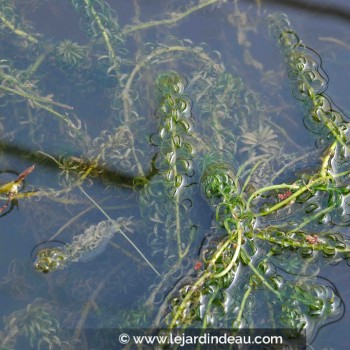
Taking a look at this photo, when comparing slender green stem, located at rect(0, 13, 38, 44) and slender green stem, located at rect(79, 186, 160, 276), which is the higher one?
slender green stem, located at rect(0, 13, 38, 44)

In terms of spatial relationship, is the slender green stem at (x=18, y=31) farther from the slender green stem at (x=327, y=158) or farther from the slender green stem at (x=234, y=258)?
the slender green stem at (x=327, y=158)

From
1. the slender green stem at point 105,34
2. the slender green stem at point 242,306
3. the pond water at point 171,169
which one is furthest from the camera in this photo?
the slender green stem at point 105,34

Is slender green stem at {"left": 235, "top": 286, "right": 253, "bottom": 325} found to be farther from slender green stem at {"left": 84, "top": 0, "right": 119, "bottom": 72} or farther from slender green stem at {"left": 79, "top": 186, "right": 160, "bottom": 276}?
slender green stem at {"left": 84, "top": 0, "right": 119, "bottom": 72}

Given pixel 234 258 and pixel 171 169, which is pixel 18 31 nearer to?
pixel 171 169

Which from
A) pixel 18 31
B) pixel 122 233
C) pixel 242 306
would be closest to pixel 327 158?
pixel 242 306

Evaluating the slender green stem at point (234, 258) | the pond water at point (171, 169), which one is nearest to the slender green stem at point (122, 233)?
the pond water at point (171, 169)

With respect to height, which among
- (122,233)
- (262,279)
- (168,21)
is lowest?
(122,233)

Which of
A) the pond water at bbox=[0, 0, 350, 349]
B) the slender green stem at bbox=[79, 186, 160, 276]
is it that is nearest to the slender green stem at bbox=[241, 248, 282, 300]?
the pond water at bbox=[0, 0, 350, 349]

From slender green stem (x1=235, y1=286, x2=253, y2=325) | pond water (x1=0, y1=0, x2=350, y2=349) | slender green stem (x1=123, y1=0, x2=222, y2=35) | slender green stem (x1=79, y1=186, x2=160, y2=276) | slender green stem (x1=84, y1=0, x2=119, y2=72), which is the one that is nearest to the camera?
slender green stem (x1=235, y1=286, x2=253, y2=325)
